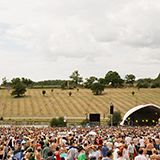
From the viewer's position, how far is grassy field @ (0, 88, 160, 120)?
71875 mm

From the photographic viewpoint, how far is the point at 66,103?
8312cm

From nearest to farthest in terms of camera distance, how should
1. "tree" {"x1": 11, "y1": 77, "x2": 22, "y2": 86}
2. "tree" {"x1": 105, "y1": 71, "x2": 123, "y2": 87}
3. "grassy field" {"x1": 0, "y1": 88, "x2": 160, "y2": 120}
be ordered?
"grassy field" {"x1": 0, "y1": 88, "x2": 160, "y2": 120} → "tree" {"x1": 105, "y1": 71, "x2": 123, "y2": 87} → "tree" {"x1": 11, "y1": 77, "x2": 22, "y2": 86}

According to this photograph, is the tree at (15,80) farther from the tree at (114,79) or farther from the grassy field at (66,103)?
the tree at (114,79)

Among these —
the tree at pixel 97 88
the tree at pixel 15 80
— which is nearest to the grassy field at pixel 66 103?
the tree at pixel 97 88

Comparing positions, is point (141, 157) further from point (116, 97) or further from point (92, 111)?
point (116, 97)

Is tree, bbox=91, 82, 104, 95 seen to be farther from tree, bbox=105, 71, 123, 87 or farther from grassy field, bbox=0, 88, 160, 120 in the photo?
tree, bbox=105, 71, 123, 87

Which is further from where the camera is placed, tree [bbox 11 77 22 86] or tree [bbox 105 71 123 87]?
tree [bbox 11 77 22 86]

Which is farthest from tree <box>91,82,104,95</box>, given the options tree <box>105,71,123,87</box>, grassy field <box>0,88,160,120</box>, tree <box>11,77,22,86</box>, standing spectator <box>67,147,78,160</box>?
standing spectator <box>67,147,78,160</box>


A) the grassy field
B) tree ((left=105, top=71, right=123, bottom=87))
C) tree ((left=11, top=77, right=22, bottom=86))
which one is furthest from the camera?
tree ((left=11, top=77, right=22, bottom=86))

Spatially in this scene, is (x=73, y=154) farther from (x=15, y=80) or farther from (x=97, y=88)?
(x=15, y=80)

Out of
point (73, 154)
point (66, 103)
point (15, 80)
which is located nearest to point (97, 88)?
point (66, 103)

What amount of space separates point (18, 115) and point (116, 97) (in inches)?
1461

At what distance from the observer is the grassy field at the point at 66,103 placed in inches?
2830

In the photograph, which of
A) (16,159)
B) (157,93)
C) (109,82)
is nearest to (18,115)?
(157,93)
